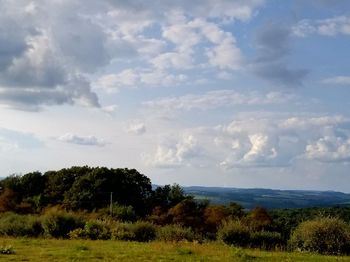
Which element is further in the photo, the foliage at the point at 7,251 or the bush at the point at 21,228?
the bush at the point at 21,228

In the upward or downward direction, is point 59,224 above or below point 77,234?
above

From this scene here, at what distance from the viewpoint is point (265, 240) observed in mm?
32062

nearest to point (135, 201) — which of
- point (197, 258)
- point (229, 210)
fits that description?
point (229, 210)

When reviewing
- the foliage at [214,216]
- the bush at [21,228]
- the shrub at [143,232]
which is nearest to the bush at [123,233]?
the shrub at [143,232]

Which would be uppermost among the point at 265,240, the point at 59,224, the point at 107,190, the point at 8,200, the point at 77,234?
the point at 107,190

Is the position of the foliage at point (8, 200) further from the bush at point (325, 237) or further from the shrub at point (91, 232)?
the bush at point (325, 237)

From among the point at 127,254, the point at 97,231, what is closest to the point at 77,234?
the point at 97,231

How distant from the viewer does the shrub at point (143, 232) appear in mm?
32953

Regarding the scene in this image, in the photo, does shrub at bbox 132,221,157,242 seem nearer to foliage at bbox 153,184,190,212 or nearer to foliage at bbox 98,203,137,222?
foliage at bbox 98,203,137,222

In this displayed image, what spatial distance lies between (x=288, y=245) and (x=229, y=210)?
31896mm

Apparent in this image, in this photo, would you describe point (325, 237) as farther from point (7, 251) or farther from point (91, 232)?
point (7, 251)

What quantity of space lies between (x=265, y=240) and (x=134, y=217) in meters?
22.0

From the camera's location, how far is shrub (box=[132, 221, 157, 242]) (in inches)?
1297

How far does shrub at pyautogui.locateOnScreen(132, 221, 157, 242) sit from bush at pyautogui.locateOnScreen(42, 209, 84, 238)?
398 centimetres
